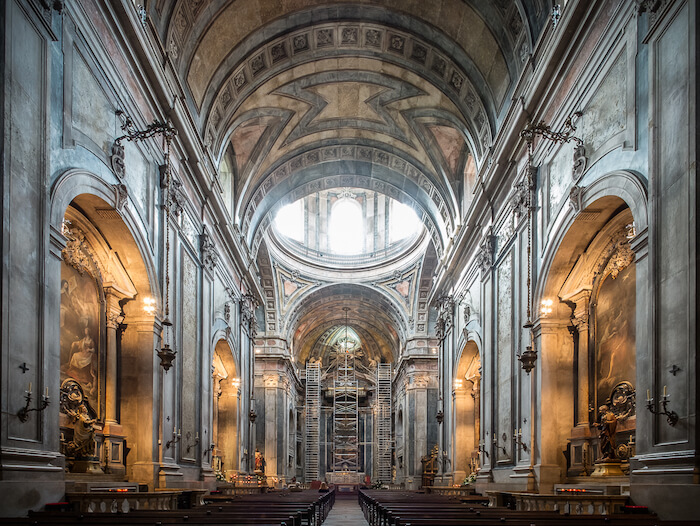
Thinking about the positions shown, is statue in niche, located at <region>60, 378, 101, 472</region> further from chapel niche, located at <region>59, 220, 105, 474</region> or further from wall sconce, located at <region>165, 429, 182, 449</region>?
wall sconce, located at <region>165, 429, 182, 449</region>

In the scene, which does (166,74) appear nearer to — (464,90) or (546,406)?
(464,90)

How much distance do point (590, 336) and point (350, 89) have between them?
1175 centimetres

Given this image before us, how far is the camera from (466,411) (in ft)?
75.4

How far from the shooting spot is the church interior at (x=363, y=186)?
8.16 meters

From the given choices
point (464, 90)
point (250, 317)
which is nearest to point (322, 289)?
point (250, 317)

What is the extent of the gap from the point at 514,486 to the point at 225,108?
38.2 ft

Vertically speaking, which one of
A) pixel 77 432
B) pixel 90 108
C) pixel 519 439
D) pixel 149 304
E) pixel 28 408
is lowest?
pixel 519 439

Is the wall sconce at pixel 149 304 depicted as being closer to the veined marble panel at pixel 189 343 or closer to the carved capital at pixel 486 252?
the veined marble panel at pixel 189 343

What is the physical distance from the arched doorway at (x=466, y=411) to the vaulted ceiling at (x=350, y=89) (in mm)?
4526

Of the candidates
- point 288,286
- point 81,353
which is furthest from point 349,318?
point 81,353

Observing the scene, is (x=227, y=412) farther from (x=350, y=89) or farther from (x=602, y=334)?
(x=602, y=334)

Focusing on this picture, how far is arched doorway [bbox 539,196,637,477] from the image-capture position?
37.5ft

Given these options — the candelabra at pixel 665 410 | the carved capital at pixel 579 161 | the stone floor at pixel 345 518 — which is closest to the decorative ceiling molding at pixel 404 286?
the stone floor at pixel 345 518

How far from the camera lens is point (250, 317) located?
27469mm
